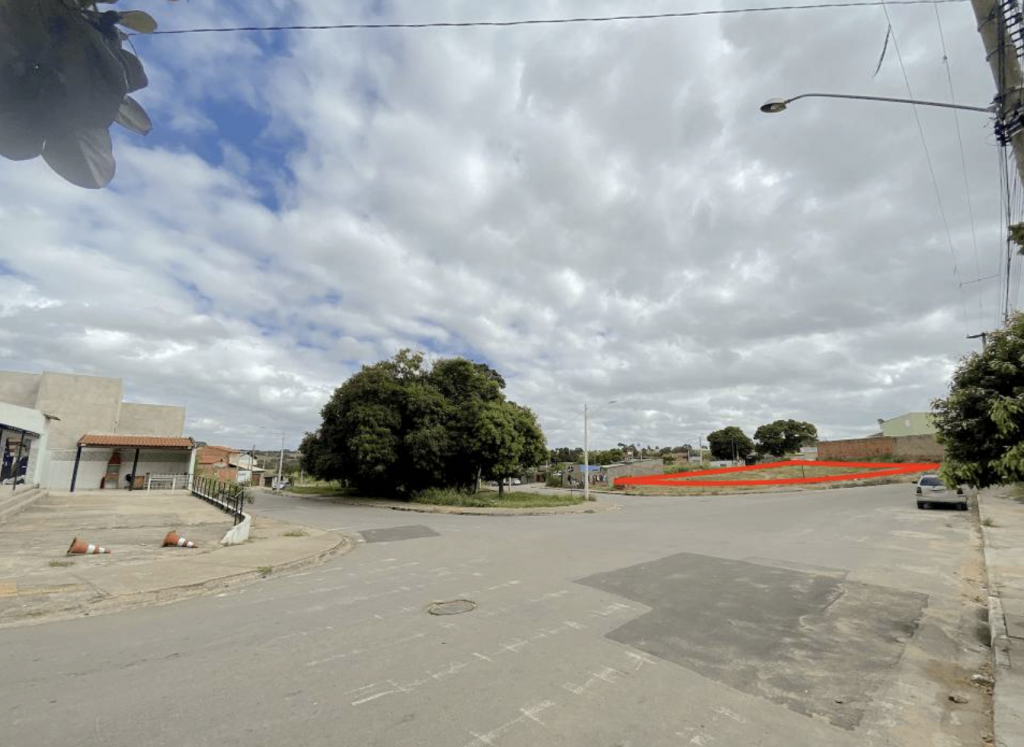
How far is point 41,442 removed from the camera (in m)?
26.7

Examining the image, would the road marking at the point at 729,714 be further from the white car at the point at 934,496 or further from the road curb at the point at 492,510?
the white car at the point at 934,496

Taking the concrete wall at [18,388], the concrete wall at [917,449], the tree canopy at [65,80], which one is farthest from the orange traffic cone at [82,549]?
the concrete wall at [917,449]

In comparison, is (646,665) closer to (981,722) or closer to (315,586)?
(981,722)

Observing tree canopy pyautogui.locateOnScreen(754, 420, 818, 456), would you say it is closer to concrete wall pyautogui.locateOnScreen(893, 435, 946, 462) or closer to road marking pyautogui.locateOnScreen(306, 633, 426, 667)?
concrete wall pyautogui.locateOnScreen(893, 435, 946, 462)

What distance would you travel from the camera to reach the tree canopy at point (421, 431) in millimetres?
29047

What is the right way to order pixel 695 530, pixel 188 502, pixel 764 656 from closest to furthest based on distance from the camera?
pixel 764 656
pixel 695 530
pixel 188 502

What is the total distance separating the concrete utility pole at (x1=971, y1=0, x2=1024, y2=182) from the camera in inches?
185

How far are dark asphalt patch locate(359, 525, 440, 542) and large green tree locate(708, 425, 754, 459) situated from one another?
100629mm

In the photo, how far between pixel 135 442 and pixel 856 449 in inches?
3247

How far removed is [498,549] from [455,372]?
22.6 meters

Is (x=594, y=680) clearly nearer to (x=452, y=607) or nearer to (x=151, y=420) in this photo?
(x=452, y=607)

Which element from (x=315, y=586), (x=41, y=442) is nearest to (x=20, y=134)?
(x=315, y=586)

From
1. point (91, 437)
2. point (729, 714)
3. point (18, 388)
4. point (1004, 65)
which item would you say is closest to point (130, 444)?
point (91, 437)

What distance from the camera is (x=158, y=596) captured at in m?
7.46
